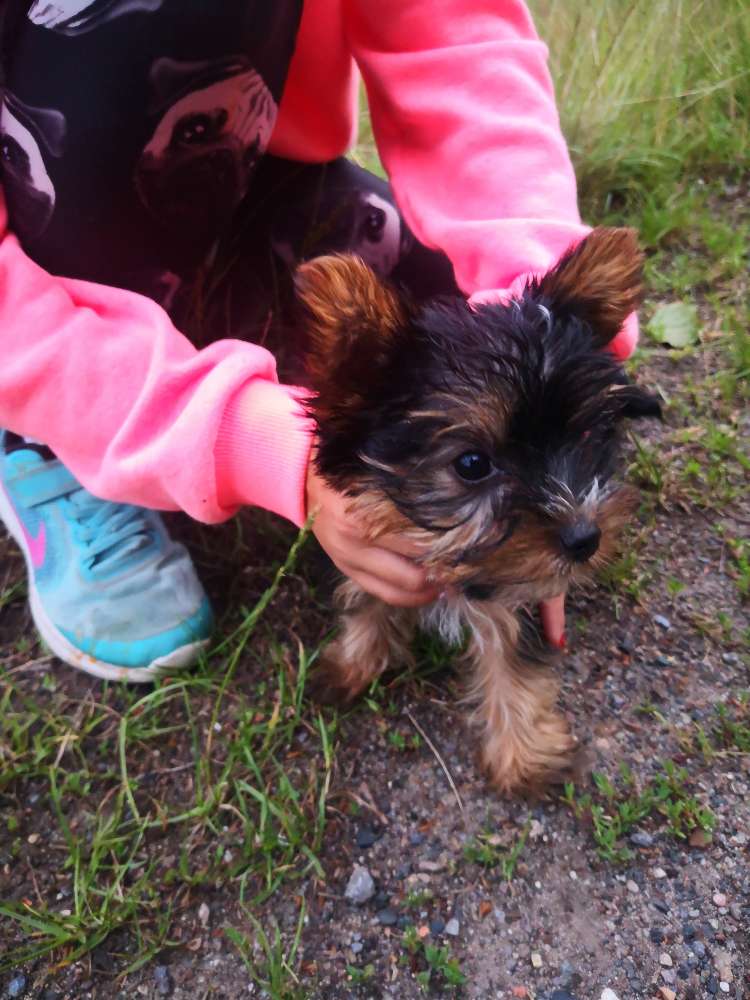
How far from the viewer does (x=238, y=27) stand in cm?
182

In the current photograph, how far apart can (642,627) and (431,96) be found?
1468 millimetres

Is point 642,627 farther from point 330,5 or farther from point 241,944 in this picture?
point 330,5

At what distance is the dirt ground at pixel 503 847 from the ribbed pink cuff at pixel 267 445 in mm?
612

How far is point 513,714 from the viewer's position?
6.40 feet

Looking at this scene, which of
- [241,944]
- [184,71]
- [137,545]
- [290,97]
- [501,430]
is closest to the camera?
[501,430]

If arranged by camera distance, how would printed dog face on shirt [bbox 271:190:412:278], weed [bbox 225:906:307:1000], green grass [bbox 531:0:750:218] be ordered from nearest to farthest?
weed [bbox 225:906:307:1000] < printed dog face on shirt [bbox 271:190:412:278] < green grass [bbox 531:0:750:218]

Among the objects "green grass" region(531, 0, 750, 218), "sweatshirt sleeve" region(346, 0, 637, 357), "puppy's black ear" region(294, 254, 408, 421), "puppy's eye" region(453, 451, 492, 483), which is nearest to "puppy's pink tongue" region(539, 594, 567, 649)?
"puppy's eye" region(453, 451, 492, 483)

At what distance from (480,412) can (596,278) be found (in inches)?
15.1

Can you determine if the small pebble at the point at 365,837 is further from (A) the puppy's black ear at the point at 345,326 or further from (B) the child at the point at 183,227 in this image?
(A) the puppy's black ear at the point at 345,326

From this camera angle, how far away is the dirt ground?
5.47 feet

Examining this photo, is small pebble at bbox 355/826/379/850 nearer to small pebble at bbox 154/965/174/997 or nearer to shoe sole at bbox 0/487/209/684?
small pebble at bbox 154/965/174/997

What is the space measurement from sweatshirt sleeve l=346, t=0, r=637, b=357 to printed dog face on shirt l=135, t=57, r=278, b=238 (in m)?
0.37

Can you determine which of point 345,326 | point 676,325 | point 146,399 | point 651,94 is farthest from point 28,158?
point 651,94

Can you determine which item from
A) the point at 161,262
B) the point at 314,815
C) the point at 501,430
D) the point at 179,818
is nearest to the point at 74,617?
the point at 179,818
